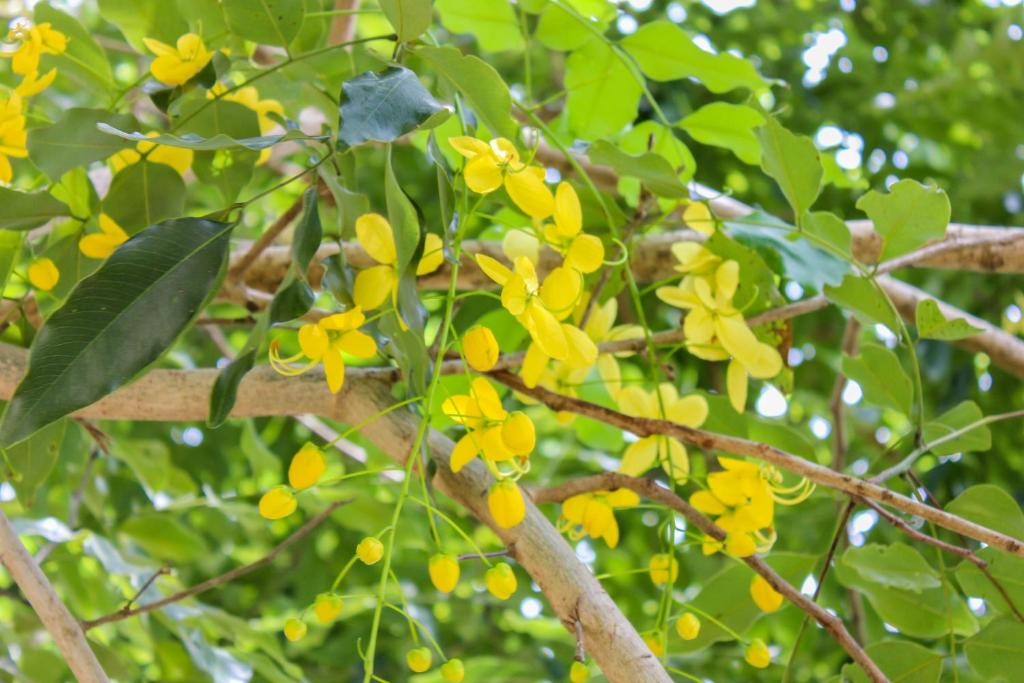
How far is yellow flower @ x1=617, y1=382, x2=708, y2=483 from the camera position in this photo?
2.21ft

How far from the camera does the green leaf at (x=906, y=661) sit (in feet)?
2.00

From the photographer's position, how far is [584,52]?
0.75m

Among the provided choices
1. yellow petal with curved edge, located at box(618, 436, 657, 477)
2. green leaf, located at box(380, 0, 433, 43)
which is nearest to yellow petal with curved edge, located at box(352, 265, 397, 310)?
green leaf, located at box(380, 0, 433, 43)

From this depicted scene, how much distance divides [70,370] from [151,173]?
204mm

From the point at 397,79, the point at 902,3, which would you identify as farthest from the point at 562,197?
the point at 902,3

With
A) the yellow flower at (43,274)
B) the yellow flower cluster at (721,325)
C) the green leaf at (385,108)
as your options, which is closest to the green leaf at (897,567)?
the yellow flower cluster at (721,325)

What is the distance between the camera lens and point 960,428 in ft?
2.10

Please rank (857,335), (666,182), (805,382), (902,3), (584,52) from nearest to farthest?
(666,182) → (584,52) → (857,335) → (805,382) → (902,3)

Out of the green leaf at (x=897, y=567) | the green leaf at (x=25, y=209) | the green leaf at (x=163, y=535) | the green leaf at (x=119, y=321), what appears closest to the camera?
the green leaf at (x=119, y=321)

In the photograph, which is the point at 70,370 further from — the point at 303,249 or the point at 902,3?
the point at 902,3

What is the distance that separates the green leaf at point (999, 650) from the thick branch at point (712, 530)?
58 mm

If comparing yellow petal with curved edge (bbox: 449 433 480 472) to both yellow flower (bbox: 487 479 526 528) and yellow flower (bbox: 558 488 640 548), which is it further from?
yellow flower (bbox: 558 488 640 548)

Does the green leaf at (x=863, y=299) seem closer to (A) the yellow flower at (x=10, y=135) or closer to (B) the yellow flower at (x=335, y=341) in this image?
(B) the yellow flower at (x=335, y=341)

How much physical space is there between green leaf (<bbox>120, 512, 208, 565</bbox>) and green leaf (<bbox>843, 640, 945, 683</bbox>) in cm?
63
